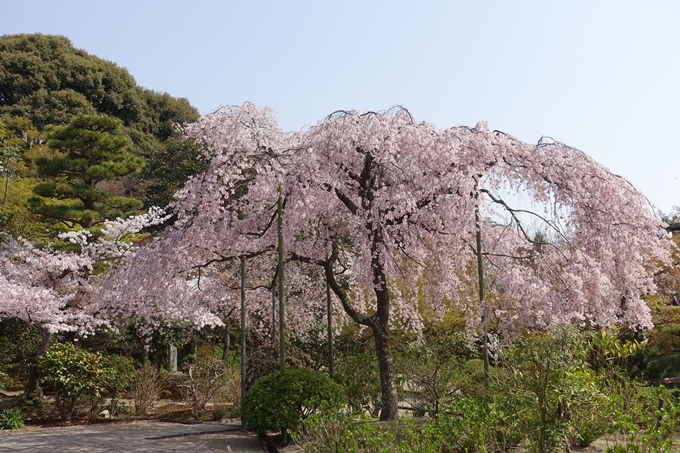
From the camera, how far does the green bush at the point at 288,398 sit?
1027 cm

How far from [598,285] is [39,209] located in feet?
58.9

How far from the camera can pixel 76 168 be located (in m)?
21.3

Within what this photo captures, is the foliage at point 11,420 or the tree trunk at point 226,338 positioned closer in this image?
the foliage at point 11,420

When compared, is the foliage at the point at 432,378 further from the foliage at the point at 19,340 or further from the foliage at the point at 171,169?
the foliage at the point at 171,169

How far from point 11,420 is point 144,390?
300cm

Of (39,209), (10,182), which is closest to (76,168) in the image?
(39,209)

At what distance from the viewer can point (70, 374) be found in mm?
14727

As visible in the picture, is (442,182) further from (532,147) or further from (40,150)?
(40,150)

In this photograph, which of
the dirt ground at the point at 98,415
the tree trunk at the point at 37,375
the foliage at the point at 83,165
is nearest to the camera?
the dirt ground at the point at 98,415

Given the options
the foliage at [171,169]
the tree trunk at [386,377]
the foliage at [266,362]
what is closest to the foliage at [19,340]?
the foliage at [266,362]

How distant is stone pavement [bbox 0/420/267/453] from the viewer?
10.6 metres

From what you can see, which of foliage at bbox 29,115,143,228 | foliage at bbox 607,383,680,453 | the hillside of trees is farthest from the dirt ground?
the hillside of trees

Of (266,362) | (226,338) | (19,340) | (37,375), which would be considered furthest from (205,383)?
(19,340)

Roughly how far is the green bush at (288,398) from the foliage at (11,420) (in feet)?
22.8
